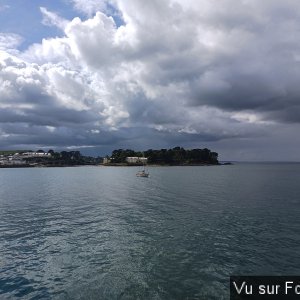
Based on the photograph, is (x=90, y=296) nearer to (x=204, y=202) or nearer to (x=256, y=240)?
(x=256, y=240)

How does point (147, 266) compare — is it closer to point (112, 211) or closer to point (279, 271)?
point (279, 271)

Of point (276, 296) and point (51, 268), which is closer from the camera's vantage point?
point (276, 296)

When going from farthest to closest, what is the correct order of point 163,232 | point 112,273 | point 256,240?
point 163,232 < point 256,240 < point 112,273

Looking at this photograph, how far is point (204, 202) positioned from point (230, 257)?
3857 cm

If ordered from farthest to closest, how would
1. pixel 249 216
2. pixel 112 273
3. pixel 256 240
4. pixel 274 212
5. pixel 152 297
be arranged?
pixel 274 212 < pixel 249 216 < pixel 256 240 < pixel 112 273 < pixel 152 297

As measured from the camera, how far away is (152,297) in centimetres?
2150

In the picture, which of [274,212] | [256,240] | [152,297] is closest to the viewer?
[152,297]

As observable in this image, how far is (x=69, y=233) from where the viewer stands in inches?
1571

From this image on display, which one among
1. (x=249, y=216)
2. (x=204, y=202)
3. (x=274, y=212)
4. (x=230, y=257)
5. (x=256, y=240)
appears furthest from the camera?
(x=204, y=202)

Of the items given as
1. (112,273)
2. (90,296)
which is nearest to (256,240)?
(112,273)

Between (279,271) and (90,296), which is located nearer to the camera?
(90,296)

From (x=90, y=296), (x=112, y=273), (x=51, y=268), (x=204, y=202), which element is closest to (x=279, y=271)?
(x=112, y=273)

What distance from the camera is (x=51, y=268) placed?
1083 inches

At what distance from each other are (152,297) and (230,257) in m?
11.1
